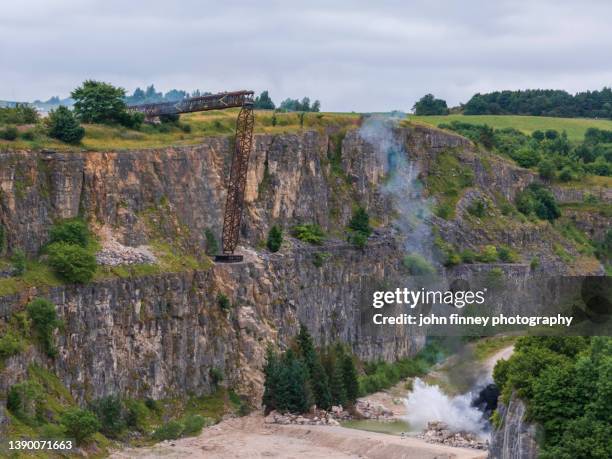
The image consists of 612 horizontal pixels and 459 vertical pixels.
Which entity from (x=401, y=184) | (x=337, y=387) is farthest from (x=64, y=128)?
(x=401, y=184)

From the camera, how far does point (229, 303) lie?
448 feet

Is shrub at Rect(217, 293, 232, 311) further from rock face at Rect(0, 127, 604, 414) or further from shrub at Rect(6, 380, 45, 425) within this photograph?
shrub at Rect(6, 380, 45, 425)

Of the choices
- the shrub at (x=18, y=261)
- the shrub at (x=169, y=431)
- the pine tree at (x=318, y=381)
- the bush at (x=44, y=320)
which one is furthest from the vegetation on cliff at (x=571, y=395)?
the shrub at (x=18, y=261)

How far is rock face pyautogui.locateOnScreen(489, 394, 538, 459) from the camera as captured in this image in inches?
3728

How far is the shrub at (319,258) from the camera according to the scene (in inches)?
5950

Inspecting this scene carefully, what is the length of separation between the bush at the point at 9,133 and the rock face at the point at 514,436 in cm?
4371

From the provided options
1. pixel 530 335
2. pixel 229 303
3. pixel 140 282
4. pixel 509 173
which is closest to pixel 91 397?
pixel 140 282

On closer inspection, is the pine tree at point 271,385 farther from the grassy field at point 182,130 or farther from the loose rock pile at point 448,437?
the grassy field at point 182,130

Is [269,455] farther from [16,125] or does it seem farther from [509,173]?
[509,173]

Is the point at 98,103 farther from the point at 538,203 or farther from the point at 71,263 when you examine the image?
the point at 538,203

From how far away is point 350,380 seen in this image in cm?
13462

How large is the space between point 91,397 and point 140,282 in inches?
419

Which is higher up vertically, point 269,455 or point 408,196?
point 408,196

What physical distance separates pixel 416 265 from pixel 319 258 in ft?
49.0
